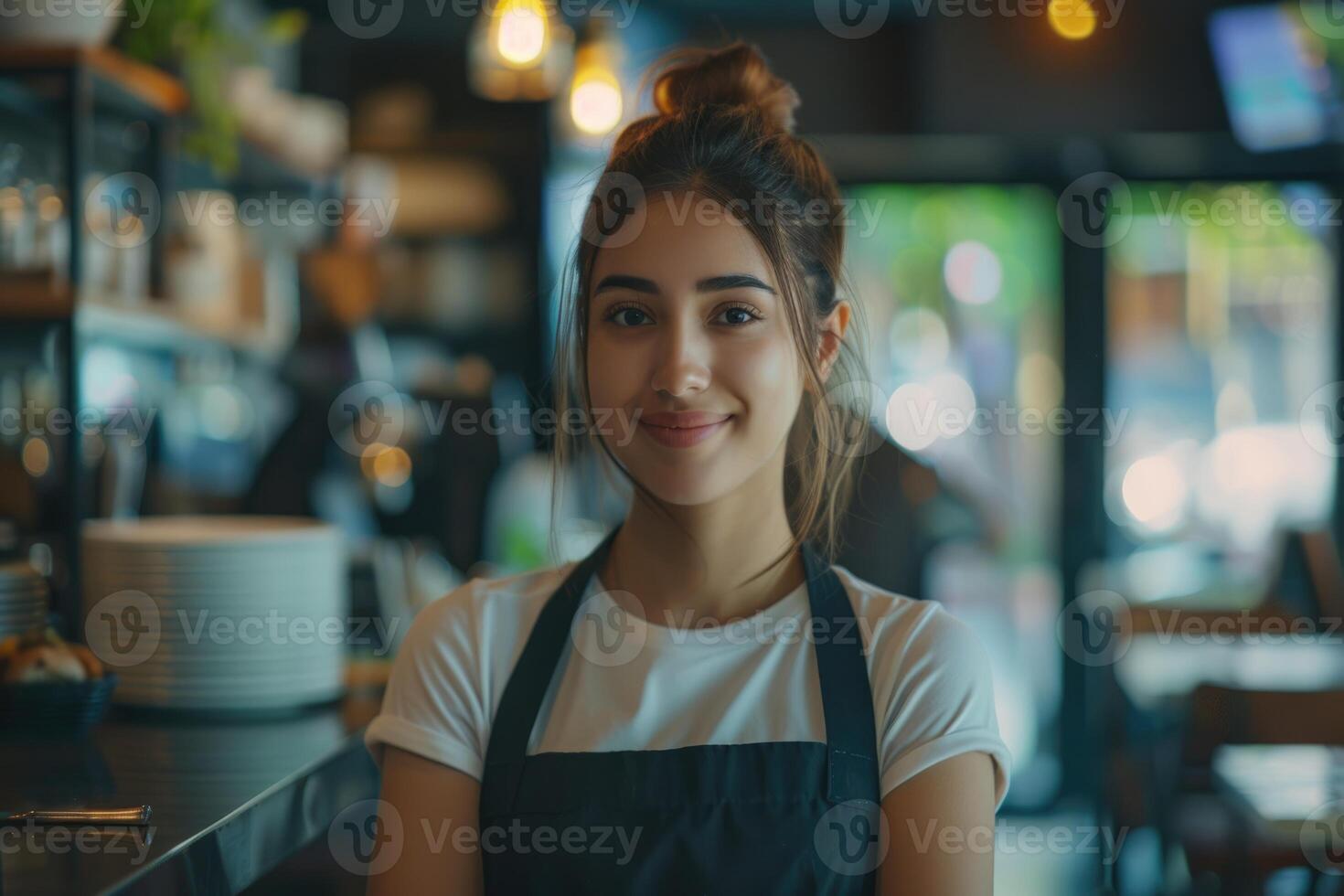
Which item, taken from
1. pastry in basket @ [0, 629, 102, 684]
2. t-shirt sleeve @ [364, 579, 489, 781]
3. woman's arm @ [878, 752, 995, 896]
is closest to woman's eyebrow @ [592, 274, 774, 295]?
t-shirt sleeve @ [364, 579, 489, 781]

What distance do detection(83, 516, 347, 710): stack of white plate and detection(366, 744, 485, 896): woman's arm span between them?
36 centimetres

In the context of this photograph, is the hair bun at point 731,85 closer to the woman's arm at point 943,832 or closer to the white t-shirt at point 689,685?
the white t-shirt at point 689,685

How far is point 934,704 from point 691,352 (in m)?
0.41

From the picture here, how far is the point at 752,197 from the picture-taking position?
4.58 ft

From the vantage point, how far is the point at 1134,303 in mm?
4840

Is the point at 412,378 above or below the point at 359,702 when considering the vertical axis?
above

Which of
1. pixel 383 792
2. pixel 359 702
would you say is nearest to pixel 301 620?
pixel 359 702

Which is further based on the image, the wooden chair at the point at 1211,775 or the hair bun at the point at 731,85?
the wooden chair at the point at 1211,775

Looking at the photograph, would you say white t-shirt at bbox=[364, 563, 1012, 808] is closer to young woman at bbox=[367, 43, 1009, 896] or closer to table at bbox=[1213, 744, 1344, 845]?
young woman at bbox=[367, 43, 1009, 896]

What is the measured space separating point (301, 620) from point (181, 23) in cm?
116

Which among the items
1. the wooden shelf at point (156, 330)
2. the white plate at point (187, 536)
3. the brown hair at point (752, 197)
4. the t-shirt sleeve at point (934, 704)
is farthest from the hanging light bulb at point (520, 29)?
the t-shirt sleeve at point (934, 704)

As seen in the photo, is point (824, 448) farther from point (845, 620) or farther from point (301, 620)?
point (301, 620)

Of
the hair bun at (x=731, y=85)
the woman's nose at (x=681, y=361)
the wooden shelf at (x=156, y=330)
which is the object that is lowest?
the woman's nose at (x=681, y=361)

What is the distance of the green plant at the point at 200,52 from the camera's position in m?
2.21
